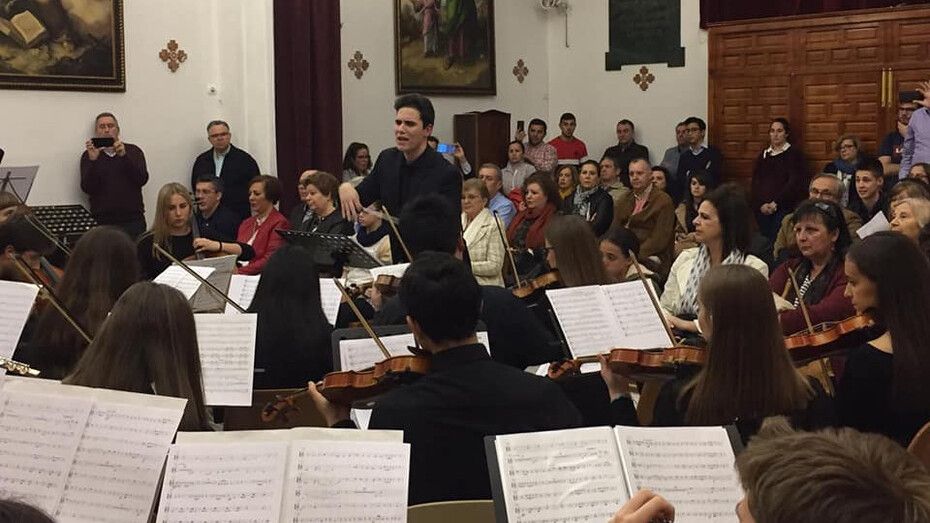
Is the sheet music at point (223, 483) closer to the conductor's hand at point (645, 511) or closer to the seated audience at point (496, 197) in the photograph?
the conductor's hand at point (645, 511)

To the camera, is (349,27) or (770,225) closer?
(770,225)

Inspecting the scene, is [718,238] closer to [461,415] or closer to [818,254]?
[818,254]

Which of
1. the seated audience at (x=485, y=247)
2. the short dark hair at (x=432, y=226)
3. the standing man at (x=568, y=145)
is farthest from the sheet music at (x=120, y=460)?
the standing man at (x=568, y=145)

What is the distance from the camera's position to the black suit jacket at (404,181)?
5332 mm

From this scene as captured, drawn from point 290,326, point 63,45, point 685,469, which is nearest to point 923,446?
point 685,469

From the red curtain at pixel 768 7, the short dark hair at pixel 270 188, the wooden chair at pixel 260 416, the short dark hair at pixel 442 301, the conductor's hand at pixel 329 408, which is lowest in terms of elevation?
the wooden chair at pixel 260 416

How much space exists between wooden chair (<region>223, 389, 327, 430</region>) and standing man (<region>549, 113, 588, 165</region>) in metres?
8.91

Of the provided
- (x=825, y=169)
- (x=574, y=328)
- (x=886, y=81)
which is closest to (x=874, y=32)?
(x=886, y=81)

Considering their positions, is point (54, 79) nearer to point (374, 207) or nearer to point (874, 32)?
point (374, 207)

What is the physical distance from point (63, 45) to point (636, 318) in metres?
6.49

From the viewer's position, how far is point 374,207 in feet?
19.3

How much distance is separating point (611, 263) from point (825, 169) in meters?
4.96

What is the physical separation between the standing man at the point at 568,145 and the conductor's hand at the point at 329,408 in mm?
9231

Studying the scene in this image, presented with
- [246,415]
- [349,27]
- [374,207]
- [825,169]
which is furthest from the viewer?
[349,27]
